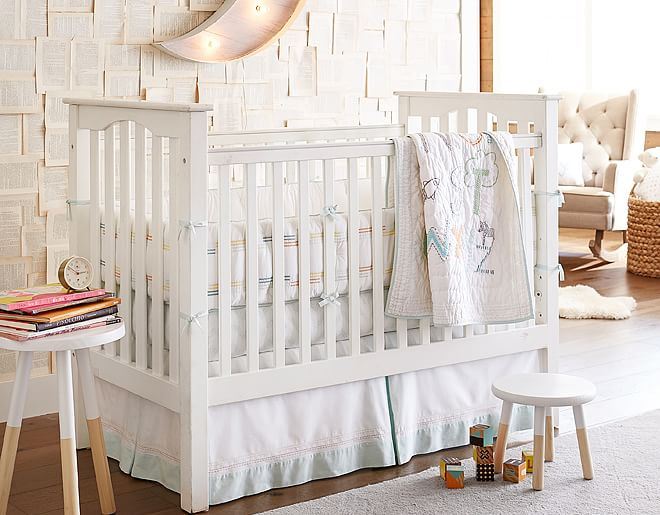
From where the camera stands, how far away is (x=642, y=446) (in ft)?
9.26

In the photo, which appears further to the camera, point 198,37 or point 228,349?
point 198,37

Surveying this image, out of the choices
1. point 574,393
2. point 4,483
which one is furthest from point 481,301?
point 4,483

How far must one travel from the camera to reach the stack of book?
2148 millimetres

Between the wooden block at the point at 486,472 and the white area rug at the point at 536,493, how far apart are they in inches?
0.8

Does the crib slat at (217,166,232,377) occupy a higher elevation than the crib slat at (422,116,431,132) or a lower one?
lower

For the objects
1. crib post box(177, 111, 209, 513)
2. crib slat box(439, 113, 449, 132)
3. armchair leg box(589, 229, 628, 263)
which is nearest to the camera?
crib post box(177, 111, 209, 513)

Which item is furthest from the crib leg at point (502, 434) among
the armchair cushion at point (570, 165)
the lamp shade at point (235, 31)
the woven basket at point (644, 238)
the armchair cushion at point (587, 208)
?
the armchair cushion at point (570, 165)

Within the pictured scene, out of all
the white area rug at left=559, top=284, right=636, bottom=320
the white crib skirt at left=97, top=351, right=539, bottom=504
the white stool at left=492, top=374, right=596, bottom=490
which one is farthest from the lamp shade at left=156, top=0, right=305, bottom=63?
the white area rug at left=559, top=284, right=636, bottom=320

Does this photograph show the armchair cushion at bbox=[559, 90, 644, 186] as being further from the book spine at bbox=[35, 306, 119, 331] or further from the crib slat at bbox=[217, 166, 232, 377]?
the book spine at bbox=[35, 306, 119, 331]

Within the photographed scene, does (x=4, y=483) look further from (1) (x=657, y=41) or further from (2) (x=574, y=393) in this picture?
(1) (x=657, y=41)

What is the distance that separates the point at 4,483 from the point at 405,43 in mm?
2314

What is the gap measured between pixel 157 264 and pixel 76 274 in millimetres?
216

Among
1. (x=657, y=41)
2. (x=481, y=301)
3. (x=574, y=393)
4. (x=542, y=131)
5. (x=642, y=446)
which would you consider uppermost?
(x=657, y=41)

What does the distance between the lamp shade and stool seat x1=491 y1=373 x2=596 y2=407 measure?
1.49 m
